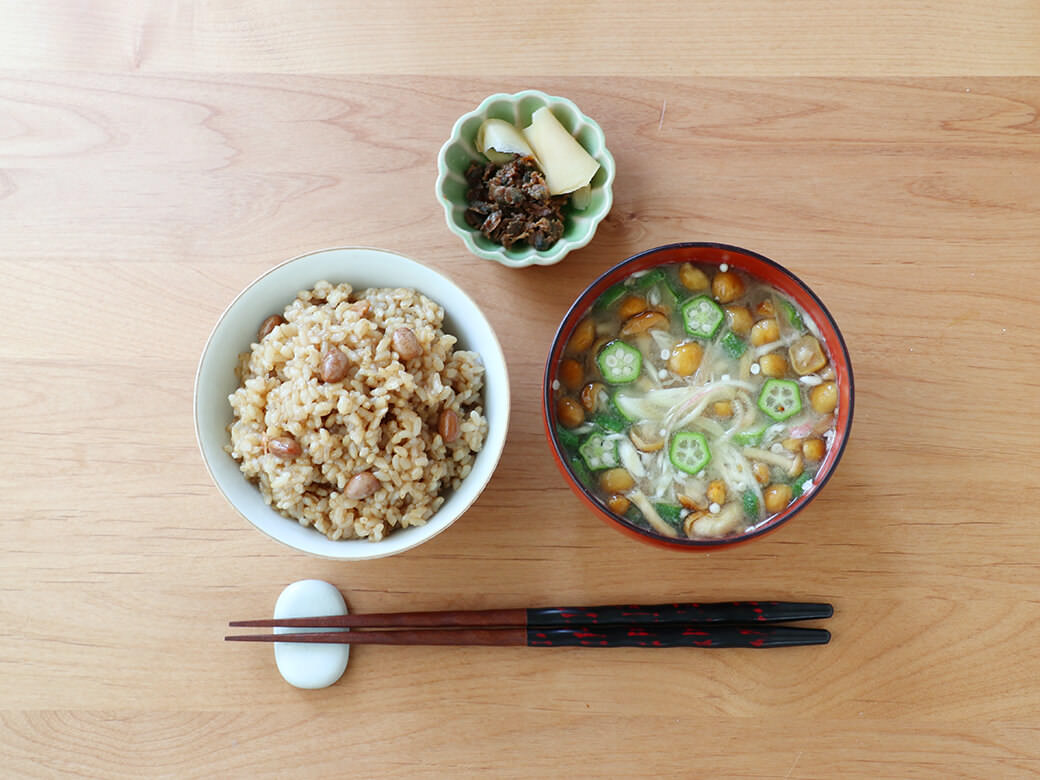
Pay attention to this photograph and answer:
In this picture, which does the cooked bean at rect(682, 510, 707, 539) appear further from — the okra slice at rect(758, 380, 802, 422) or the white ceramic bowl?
the white ceramic bowl

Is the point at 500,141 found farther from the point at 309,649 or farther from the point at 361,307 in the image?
the point at 309,649

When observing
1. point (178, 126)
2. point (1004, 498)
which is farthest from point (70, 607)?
point (1004, 498)

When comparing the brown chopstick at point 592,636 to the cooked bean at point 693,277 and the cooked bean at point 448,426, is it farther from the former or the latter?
the cooked bean at point 693,277

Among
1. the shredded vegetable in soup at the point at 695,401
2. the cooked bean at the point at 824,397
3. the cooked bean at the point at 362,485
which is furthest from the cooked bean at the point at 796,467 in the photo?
the cooked bean at the point at 362,485

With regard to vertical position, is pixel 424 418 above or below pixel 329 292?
below

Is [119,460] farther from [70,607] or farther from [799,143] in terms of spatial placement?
[799,143]

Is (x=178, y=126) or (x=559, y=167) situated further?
(x=178, y=126)

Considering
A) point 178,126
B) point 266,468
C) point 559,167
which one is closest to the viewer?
point 266,468
